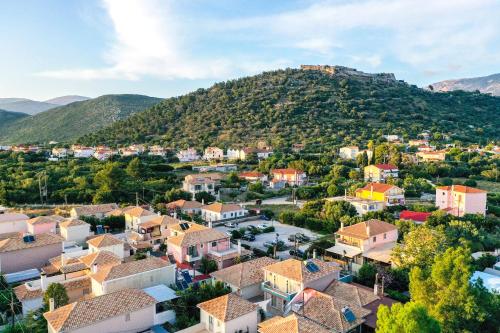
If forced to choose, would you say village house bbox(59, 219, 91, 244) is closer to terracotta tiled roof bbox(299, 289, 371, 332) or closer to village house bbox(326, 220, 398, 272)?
village house bbox(326, 220, 398, 272)

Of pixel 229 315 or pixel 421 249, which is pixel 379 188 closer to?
pixel 421 249

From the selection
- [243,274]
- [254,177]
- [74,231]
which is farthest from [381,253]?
[254,177]

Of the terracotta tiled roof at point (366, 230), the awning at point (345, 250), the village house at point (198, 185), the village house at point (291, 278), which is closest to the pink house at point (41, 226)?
the village house at point (291, 278)

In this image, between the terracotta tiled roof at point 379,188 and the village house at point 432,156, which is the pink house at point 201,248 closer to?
the terracotta tiled roof at point 379,188

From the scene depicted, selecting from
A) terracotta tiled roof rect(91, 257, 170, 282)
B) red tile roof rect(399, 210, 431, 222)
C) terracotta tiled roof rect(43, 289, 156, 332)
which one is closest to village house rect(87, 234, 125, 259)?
terracotta tiled roof rect(91, 257, 170, 282)

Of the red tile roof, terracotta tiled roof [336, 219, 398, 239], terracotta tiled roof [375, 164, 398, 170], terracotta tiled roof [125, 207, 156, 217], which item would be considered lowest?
the red tile roof
